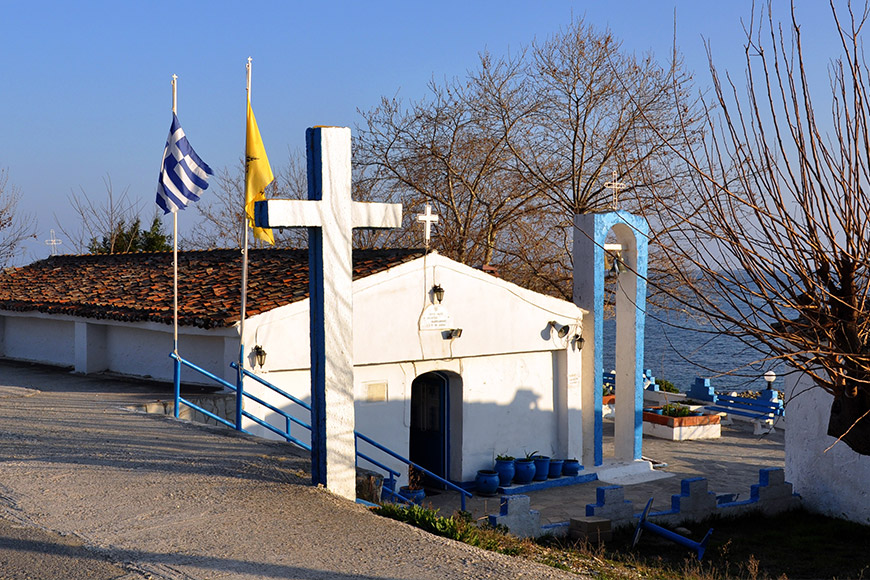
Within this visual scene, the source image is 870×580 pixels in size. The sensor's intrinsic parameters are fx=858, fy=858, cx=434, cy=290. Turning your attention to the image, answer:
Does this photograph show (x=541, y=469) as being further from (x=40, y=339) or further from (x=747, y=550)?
(x=40, y=339)

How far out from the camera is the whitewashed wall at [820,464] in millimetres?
14523

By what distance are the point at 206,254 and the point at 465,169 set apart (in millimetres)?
11915

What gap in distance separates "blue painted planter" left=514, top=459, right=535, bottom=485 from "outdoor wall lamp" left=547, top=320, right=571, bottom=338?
9.43ft

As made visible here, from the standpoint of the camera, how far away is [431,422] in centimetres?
1792

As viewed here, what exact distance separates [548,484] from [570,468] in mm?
741

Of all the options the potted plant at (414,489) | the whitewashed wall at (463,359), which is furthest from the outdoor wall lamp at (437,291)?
the potted plant at (414,489)

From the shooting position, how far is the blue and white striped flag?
11.9 m

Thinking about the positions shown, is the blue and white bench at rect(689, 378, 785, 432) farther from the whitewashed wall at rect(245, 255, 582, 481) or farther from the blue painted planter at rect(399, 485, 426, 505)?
the blue painted planter at rect(399, 485, 426, 505)

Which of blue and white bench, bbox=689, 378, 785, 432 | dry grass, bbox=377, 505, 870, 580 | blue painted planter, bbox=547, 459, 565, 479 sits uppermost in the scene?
blue and white bench, bbox=689, 378, 785, 432

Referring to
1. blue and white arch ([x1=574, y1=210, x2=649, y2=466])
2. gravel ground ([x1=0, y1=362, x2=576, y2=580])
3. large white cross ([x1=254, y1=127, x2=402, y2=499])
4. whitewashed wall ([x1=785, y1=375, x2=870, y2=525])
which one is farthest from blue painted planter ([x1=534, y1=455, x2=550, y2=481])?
large white cross ([x1=254, y1=127, x2=402, y2=499])

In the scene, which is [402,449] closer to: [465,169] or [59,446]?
[59,446]

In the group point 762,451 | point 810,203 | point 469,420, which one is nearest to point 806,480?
point 469,420

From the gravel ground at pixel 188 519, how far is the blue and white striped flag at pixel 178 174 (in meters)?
3.41

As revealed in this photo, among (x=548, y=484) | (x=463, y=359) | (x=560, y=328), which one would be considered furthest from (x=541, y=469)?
(x=560, y=328)
